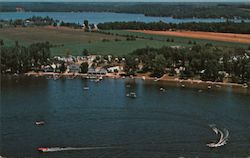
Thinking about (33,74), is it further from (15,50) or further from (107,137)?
(107,137)

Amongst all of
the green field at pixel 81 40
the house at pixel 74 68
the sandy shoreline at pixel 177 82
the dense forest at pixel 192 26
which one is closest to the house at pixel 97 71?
the sandy shoreline at pixel 177 82

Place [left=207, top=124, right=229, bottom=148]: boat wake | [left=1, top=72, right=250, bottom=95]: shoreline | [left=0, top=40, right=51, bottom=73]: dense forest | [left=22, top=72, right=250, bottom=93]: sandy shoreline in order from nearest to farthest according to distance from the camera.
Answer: [left=207, top=124, right=229, bottom=148]: boat wake < [left=1, top=72, right=250, bottom=95]: shoreline < [left=22, top=72, right=250, bottom=93]: sandy shoreline < [left=0, top=40, right=51, bottom=73]: dense forest

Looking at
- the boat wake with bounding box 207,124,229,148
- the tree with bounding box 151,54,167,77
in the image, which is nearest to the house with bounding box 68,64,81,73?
the tree with bounding box 151,54,167,77

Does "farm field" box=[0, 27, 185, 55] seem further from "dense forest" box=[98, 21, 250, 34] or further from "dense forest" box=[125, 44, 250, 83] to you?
"dense forest" box=[125, 44, 250, 83]

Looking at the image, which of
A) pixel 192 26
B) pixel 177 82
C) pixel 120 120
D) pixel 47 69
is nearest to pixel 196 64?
pixel 177 82

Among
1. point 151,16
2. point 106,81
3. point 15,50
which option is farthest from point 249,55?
point 151,16

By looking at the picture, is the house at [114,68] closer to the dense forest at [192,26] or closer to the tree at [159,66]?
the tree at [159,66]

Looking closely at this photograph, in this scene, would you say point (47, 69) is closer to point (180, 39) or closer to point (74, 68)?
point (74, 68)
